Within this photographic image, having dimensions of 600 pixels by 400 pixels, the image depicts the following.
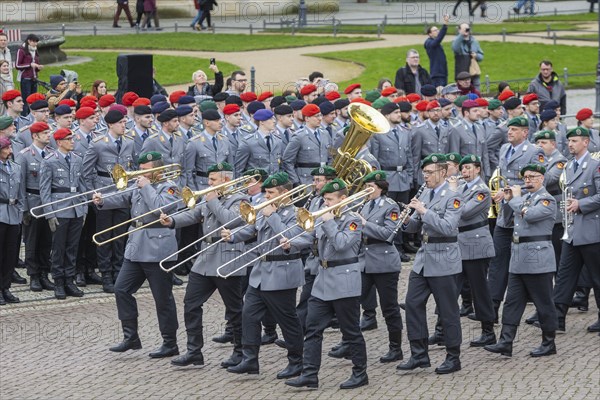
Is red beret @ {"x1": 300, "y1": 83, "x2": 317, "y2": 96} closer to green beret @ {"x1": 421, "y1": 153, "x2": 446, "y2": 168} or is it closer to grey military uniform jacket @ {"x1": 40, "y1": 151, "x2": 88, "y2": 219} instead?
grey military uniform jacket @ {"x1": 40, "y1": 151, "x2": 88, "y2": 219}

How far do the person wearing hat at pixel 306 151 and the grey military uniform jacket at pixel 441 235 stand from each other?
441cm

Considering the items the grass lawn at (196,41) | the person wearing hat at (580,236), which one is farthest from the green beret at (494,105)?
the grass lawn at (196,41)

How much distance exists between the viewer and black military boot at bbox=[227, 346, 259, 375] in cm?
1344

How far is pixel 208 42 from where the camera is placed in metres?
37.2

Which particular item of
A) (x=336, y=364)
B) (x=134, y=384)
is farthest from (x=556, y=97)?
(x=134, y=384)

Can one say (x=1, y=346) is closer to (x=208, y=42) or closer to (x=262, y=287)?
(x=262, y=287)

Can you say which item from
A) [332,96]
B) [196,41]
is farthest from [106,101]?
[196,41]

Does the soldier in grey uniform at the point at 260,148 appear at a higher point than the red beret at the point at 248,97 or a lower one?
lower

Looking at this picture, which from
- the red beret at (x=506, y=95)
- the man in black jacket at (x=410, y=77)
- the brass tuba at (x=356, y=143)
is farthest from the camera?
the man in black jacket at (x=410, y=77)

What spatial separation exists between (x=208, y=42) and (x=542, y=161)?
2192cm

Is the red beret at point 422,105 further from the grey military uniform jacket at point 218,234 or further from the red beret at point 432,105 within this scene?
the grey military uniform jacket at point 218,234

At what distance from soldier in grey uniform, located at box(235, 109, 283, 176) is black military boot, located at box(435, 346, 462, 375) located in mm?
5090

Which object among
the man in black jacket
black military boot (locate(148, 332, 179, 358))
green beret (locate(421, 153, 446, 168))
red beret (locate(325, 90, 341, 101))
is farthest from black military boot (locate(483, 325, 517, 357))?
the man in black jacket

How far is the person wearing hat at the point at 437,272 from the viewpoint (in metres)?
13.6
